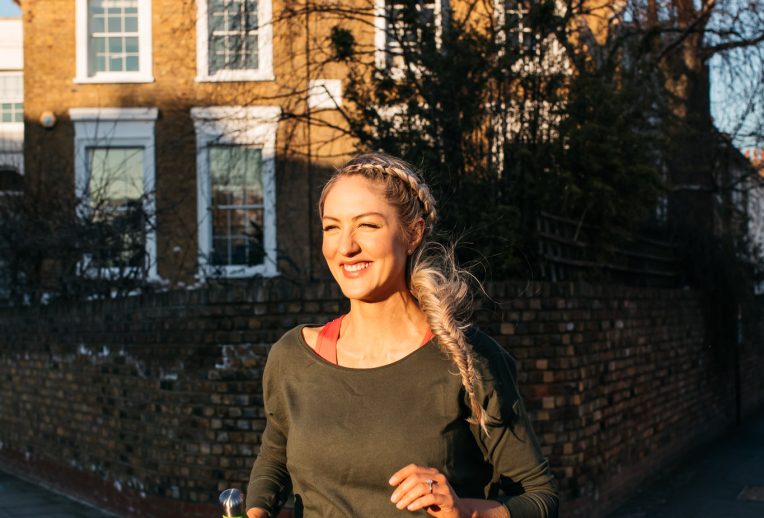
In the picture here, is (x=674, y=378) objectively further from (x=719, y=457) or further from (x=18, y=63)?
(x=18, y=63)

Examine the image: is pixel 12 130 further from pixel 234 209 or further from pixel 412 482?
pixel 412 482

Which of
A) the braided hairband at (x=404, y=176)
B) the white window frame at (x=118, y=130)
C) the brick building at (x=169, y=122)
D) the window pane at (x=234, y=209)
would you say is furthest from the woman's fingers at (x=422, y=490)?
the white window frame at (x=118, y=130)

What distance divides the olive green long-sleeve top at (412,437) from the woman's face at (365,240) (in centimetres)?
21

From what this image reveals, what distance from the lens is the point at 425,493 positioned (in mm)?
2291

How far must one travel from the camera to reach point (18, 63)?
2430 centimetres

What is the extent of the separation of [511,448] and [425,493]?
341mm

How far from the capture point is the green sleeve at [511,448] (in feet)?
8.27

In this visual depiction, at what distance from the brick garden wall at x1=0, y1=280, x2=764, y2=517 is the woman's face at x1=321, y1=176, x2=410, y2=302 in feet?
15.2

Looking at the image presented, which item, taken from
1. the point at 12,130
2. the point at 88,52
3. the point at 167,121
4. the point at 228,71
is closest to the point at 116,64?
the point at 88,52

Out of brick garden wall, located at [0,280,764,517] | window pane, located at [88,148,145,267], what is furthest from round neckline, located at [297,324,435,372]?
window pane, located at [88,148,145,267]

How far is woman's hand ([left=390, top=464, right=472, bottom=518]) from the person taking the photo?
7.50 ft

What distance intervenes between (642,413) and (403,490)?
26.9 feet

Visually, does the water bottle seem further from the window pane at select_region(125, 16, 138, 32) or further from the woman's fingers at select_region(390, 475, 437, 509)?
the window pane at select_region(125, 16, 138, 32)

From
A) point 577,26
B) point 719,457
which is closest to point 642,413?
point 719,457
